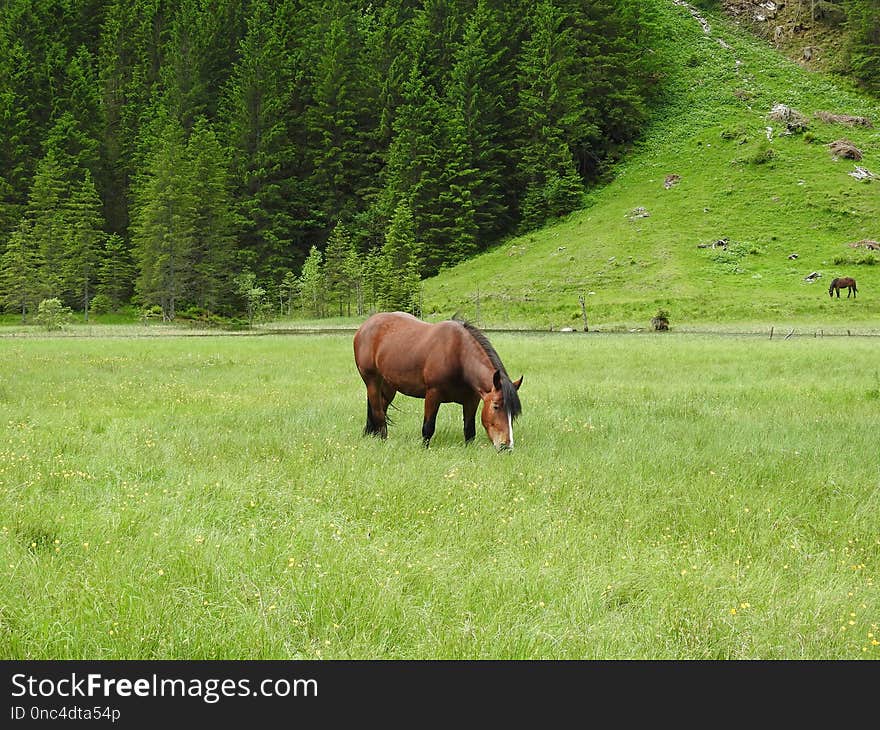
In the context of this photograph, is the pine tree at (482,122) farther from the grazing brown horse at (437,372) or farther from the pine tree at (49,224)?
the grazing brown horse at (437,372)

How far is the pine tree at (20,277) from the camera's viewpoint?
166ft

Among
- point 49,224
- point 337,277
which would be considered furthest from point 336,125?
point 49,224

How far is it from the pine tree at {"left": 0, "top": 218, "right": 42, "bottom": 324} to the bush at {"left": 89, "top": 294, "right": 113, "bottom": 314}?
4.51 m

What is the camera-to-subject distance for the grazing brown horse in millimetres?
8023

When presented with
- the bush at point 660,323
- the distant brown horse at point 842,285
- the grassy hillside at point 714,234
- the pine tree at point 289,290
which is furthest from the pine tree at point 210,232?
the distant brown horse at point 842,285

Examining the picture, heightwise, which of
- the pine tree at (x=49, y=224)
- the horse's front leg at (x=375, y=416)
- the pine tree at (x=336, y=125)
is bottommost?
the horse's front leg at (x=375, y=416)

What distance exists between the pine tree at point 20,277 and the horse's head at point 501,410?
54.9 m

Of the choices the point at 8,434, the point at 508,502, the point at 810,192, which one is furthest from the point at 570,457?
the point at 810,192

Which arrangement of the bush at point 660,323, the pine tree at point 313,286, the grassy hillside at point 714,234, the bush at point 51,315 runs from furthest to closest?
1. the pine tree at point 313,286
2. the bush at point 51,315
3. the grassy hillside at point 714,234
4. the bush at point 660,323

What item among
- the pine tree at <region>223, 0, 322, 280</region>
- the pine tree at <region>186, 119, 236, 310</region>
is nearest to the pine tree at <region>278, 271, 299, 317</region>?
the pine tree at <region>223, 0, 322, 280</region>

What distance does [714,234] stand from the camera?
1864 inches

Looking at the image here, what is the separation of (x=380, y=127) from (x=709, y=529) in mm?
74915

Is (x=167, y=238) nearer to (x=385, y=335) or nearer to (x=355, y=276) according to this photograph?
(x=355, y=276)

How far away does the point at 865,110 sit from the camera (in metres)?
65.4
